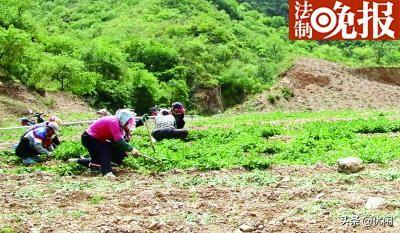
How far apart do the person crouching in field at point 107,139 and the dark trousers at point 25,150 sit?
7.21 ft

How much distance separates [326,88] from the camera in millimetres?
44719

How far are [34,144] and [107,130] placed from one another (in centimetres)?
269

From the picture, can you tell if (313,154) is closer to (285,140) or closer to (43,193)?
(285,140)

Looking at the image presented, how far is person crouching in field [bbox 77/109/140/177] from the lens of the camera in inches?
510

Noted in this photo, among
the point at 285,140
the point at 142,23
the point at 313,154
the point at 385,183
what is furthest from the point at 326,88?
the point at 142,23

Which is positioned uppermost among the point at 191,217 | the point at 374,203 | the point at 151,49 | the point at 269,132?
the point at 374,203

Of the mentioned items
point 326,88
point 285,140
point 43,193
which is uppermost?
point 43,193

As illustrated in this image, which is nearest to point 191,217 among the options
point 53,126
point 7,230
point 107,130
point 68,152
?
point 7,230

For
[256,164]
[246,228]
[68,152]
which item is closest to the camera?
[246,228]

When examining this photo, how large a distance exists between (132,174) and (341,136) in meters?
7.00

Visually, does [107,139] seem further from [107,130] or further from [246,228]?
[246,228]

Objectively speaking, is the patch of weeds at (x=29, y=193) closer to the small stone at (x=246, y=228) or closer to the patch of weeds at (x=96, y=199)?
the patch of weeds at (x=96, y=199)

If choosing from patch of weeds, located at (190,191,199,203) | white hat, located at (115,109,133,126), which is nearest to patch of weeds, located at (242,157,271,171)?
patch of weeds, located at (190,191,199,203)

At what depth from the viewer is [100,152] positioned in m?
13.0
